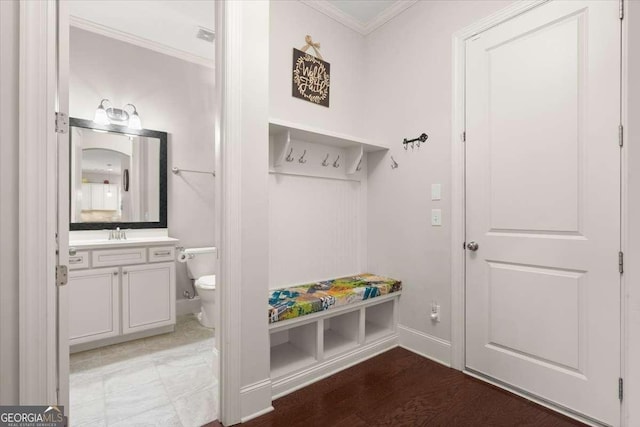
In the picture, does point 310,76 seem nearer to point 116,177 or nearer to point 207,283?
point 207,283

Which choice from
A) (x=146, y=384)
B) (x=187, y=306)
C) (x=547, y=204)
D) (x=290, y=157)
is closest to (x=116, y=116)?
(x=290, y=157)

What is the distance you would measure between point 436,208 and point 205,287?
2129 millimetres

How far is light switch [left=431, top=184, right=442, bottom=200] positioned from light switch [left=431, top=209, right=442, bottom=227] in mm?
99

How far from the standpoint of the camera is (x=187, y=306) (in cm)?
345

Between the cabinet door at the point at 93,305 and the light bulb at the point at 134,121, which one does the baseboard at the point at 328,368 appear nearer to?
the cabinet door at the point at 93,305

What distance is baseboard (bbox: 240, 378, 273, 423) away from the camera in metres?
1.67

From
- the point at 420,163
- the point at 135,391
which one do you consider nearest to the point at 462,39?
the point at 420,163

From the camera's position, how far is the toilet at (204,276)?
288 centimetres

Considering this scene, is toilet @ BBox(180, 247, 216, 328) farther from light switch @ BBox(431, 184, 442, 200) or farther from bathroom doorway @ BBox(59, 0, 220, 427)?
light switch @ BBox(431, 184, 442, 200)

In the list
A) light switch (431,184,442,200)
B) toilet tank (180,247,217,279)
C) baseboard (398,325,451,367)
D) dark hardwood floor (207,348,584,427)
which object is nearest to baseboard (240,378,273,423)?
dark hardwood floor (207,348,584,427)

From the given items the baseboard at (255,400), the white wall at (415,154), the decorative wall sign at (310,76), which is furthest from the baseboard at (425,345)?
the decorative wall sign at (310,76)

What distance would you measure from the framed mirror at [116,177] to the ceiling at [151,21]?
932 millimetres

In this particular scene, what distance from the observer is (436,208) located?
233cm

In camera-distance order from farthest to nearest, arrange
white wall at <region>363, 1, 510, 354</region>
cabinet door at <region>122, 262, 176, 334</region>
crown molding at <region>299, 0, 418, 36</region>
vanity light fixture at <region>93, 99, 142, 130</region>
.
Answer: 1. vanity light fixture at <region>93, 99, 142, 130</region>
2. cabinet door at <region>122, 262, 176, 334</region>
3. crown molding at <region>299, 0, 418, 36</region>
4. white wall at <region>363, 1, 510, 354</region>
